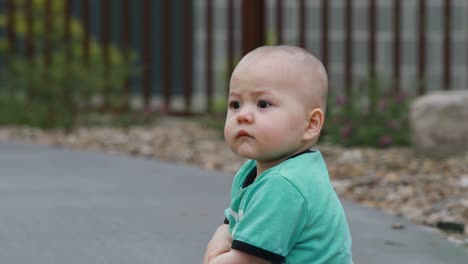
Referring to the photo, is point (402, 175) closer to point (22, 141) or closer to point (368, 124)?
point (368, 124)

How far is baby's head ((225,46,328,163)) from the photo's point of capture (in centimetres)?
253

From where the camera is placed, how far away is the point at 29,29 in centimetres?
964

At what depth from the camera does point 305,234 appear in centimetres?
255

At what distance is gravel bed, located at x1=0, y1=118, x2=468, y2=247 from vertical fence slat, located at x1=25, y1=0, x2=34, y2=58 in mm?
1655

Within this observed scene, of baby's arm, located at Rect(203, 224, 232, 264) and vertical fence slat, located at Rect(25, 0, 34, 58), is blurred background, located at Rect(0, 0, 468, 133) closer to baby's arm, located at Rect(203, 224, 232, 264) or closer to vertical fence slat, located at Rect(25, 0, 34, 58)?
vertical fence slat, located at Rect(25, 0, 34, 58)

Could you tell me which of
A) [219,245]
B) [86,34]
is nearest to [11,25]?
[86,34]

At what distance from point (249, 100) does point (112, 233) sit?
149 centimetres

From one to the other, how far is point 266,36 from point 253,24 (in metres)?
1.48

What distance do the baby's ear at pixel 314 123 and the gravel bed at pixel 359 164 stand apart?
1553 millimetres

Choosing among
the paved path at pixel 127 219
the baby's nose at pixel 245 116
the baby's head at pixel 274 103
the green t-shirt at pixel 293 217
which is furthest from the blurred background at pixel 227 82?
the baby's nose at pixel 245 116

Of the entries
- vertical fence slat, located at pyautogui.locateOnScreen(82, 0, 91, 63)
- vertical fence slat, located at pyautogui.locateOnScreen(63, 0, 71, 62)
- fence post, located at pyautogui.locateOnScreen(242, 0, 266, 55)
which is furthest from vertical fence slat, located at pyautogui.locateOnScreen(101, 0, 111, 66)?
fence post, located at pyautogui.locateOnScreen(242, 0, 266, 55)

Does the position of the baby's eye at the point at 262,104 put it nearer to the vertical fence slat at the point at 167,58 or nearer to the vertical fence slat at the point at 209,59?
the vertical fence slat at the point at 209,59

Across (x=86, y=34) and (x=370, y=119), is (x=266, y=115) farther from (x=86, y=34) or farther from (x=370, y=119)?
(x=86, y=34)

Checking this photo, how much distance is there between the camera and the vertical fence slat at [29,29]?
958 centimetres
